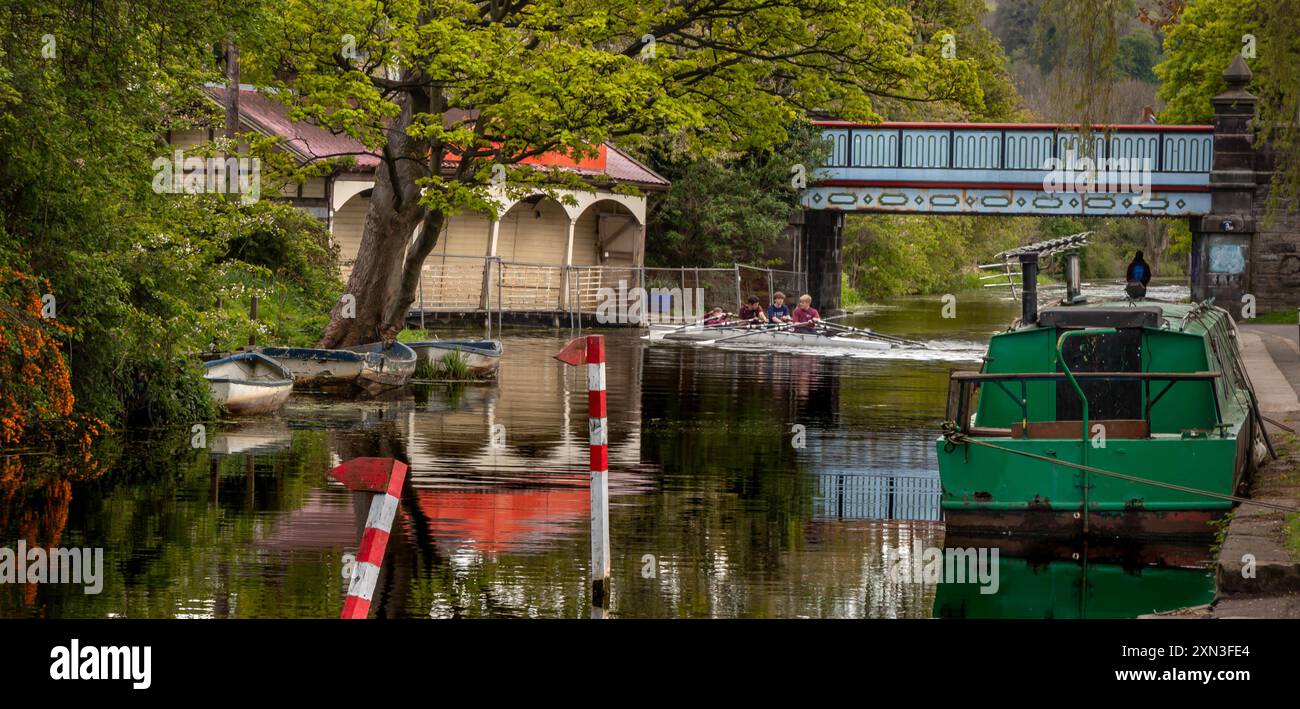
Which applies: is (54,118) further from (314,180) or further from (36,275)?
(314,180)

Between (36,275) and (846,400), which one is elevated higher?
(36,275)

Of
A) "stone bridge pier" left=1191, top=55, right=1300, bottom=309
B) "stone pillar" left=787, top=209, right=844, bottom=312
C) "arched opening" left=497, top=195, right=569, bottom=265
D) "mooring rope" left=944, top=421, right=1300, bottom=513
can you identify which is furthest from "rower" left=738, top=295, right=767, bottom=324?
"mooring rope" left=944, top=421, right=1300, bottom=513

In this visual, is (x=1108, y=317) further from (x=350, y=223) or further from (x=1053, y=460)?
(x=350, y=223)

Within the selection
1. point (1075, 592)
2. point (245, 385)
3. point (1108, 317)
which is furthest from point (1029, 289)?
point (245, 385)

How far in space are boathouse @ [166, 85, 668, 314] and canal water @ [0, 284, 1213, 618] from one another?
769 inches

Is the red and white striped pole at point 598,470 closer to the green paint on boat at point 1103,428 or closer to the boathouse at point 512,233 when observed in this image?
the green paint on boat at point 1103,428

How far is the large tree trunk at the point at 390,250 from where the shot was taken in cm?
2998

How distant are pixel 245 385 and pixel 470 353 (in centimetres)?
757

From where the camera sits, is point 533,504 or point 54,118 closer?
point 533,504

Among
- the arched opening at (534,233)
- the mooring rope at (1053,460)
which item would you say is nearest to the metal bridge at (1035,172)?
the arched opening at (534,233)

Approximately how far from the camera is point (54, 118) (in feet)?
58.1
